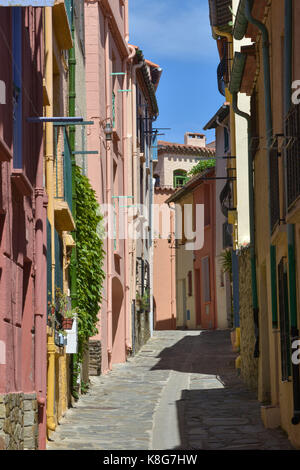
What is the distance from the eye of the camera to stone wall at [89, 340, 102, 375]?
1856cm

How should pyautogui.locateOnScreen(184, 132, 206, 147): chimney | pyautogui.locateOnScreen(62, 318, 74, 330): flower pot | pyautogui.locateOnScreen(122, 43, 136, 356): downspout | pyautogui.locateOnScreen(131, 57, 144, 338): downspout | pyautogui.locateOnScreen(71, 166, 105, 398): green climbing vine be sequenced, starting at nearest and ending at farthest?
pyautogui.locateOnScreen(62, 318, 74, 330): flower pot
pyautogui.locateOnScreen(71, 166, 105, 398): green climbing vine
pyautogui.locateOnScreen(122, 43, 136, 356): downspout
pyautogui.locateOnScreen(131, 57, 144, 338): downspout
pyautogui.locateOnScreen(184, 132, 206, 147): chimney

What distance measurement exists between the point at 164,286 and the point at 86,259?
90.8ft

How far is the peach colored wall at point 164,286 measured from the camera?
42031 millimetres

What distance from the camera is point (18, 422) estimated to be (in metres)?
7.78

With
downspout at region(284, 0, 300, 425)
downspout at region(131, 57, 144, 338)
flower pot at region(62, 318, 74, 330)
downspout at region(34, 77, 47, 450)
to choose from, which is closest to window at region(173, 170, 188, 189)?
downspout at region(131, 57, 144, 338)

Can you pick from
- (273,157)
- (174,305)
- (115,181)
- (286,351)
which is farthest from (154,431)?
(174,305)

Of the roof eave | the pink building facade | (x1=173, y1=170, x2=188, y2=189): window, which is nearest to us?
the pink building facade

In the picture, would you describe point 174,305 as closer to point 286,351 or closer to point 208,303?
point 208,303

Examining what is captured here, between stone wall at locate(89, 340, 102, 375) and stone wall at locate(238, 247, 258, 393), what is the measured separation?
3210 millimetres

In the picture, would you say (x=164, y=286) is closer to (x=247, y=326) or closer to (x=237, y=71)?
(x=247, y=326)

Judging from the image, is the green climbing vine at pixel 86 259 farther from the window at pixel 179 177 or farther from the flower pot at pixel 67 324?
the window at pixel 179 177

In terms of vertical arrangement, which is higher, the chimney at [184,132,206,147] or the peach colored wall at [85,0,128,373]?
the chimney at [184,132,206,147]

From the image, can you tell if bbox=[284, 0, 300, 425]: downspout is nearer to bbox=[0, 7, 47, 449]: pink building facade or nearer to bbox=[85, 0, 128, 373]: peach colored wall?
bbox=[0, 7, 47, 449]: pink building facade
